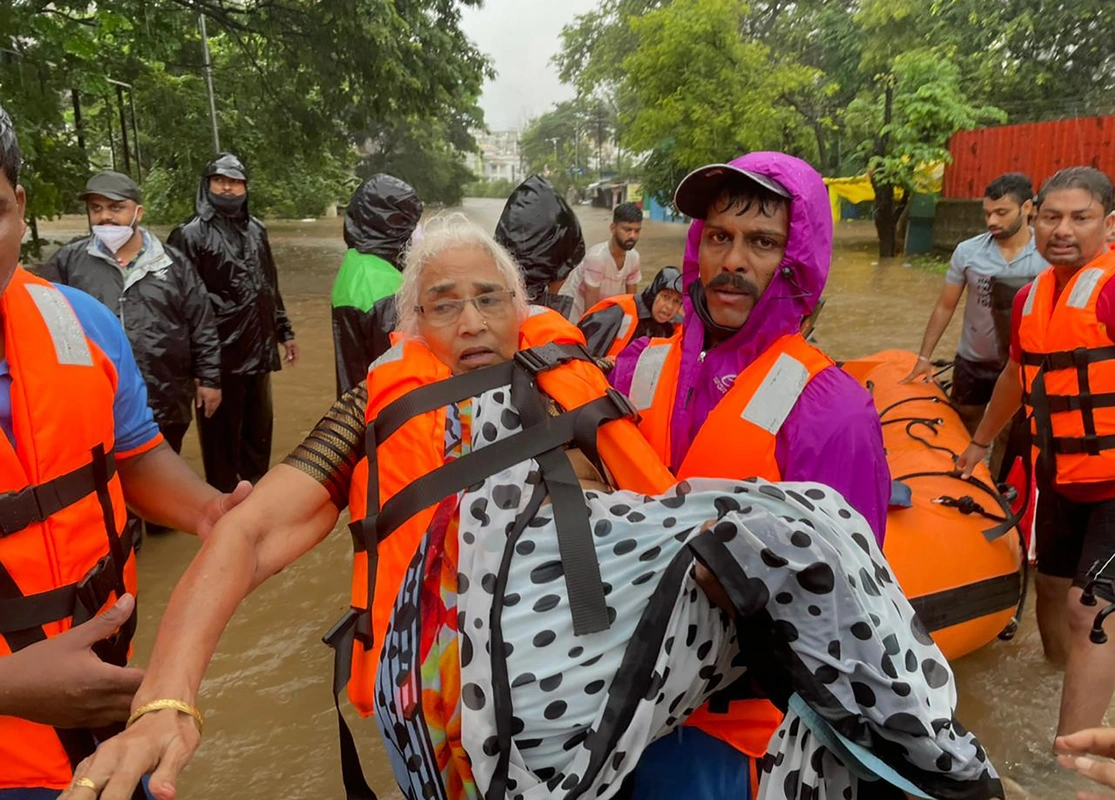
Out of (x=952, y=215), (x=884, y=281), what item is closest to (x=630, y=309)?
(x=884, y=281)

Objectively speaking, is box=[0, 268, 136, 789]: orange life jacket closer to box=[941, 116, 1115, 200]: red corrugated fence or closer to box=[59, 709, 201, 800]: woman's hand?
box=[59, 709, 201, 800]: woman's hand

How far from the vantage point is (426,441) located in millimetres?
1552

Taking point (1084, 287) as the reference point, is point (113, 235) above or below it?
above

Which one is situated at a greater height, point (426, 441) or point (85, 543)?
point (426, 441)

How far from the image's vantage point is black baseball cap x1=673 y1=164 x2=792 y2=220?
5.72 feet

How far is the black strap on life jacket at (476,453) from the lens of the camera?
142 cm

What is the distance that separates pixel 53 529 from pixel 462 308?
0.94 m

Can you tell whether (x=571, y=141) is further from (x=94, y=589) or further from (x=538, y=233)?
(x=94, y=589)

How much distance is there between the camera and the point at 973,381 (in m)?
5.19

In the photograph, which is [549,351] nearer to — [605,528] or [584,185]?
[605,528]

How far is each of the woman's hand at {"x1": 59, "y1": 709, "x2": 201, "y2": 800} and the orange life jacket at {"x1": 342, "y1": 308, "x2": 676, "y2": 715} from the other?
40 cm

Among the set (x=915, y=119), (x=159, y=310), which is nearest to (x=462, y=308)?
(x=159, y=310)

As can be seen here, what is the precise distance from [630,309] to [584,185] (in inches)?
2317

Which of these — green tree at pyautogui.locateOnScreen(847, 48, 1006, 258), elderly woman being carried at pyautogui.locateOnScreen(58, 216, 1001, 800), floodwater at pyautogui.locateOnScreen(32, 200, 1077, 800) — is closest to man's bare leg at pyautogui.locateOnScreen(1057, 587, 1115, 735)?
floodwater at pyautogui.locateOnScreen(32, 200, 1077, 800)
